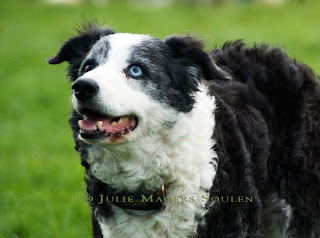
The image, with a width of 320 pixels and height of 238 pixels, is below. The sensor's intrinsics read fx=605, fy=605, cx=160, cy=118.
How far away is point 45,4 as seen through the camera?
22.9 m

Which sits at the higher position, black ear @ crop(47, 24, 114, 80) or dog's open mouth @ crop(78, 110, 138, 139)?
black ear @ crop(47, 24, 114, 80)

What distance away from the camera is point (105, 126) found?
366cm

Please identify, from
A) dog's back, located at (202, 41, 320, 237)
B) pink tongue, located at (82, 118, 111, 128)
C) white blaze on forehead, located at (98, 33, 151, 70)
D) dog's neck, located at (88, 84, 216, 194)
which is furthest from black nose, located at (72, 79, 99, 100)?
dog's back, located at (202, 41, 320, 237)

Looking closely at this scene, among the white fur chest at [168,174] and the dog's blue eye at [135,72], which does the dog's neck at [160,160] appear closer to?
the white fur chest at [168,174]

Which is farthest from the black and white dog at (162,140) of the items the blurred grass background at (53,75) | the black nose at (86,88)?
the blurred grass background at (53,75)

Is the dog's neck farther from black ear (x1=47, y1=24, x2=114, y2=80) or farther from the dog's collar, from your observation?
black ear (x1=47, y1=24, x2=114, y2=80)

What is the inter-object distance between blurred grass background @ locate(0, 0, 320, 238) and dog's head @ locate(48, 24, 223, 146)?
335 mm

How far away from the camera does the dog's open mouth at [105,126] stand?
3.60 m

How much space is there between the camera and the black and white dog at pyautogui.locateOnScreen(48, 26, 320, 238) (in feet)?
12.2

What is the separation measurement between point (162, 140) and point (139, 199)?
0.41 metres

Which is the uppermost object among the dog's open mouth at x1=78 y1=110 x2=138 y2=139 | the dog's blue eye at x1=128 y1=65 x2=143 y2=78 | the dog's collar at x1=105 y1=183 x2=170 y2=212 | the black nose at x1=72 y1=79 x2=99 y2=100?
the dog's blue eye at x1=128 y1=65 x2=143 y2=78

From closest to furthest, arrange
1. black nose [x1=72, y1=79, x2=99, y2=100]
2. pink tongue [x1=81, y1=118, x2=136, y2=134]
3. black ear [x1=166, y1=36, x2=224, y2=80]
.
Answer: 1. black nose [x1=72, y1=79, x2=99, y2=100]
2. pink tongue [x1=81, y1=118, x2=136, y2=134]
3. black ear [x1=166, y1=36, x2=224, y2=80]

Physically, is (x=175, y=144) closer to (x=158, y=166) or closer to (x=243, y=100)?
(x=158, y=166)

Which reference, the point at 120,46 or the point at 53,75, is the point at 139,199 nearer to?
the point at 120,46
